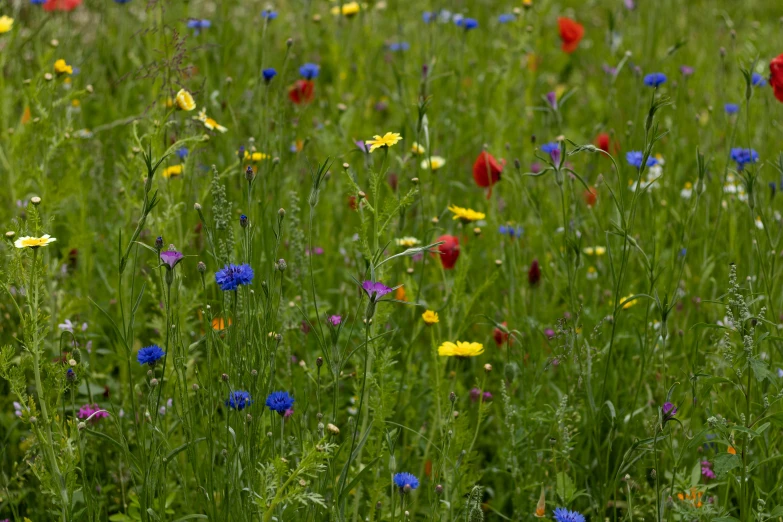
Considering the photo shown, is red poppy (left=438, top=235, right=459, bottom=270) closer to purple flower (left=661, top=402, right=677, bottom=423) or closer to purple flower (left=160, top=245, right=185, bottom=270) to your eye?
purple flower (left=661, top=402, right=677, bottom=423)

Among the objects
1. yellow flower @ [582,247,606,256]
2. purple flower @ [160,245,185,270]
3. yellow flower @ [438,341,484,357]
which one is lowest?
yellow flower @ [582,247,606,256]

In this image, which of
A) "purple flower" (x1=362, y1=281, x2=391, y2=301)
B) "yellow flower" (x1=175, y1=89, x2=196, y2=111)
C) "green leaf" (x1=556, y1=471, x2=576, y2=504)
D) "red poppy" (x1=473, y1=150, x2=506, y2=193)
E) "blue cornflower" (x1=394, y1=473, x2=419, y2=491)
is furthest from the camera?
"red poppy" (x1=473, y1=150, x2=506, y2=193)

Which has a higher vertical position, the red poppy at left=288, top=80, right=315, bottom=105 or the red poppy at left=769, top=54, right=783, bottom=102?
the red poppy at left=769, top=54, right=783, bottom=102

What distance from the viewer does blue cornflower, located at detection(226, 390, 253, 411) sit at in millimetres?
1499

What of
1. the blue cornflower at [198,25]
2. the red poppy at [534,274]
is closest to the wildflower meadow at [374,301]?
the red poppy at [534,274]

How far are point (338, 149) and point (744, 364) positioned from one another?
1673 millimetres

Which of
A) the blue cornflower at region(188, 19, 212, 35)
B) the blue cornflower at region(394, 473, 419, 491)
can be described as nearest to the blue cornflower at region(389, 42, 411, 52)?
the blue cornflower at region(188, 19, 212, 35)

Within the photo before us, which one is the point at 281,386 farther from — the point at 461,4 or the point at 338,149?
the point at 461,4

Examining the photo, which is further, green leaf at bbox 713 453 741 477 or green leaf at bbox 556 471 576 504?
green leaf at bbox 556 471 576 504

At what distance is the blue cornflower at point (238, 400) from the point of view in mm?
1499

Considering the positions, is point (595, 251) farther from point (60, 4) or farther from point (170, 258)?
point (60, 4)

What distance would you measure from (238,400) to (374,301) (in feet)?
1.03

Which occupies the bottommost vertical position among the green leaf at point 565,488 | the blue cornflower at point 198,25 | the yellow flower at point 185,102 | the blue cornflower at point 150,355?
the green leaf at point 565,488

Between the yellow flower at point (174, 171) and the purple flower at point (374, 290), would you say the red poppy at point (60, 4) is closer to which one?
the yellow flower at point (174, 171)
